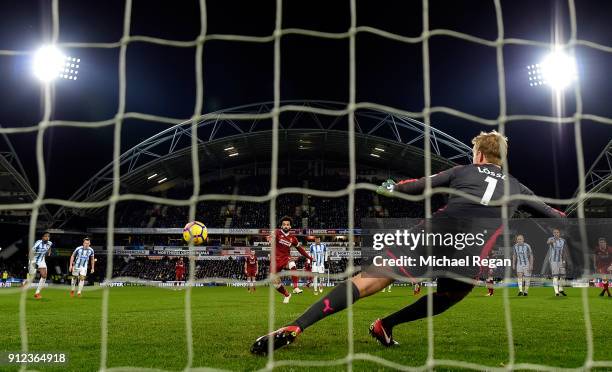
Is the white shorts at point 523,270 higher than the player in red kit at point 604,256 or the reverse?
the reverse

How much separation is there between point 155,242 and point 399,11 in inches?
942

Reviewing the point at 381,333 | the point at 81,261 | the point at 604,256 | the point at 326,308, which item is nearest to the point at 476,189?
the point at 326,308

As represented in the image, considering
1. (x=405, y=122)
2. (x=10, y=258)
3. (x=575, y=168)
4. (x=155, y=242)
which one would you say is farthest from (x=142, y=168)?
(x=575, y=168)

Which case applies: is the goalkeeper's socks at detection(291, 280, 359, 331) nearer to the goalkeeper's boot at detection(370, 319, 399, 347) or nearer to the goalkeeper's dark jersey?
the goalkeeper's boot at detection(370, 319, 399, 347)

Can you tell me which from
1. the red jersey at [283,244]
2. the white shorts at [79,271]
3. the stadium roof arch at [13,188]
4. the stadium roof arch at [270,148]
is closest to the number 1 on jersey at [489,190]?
the red jersey at [283,244]

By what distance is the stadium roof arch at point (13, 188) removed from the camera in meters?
29.8

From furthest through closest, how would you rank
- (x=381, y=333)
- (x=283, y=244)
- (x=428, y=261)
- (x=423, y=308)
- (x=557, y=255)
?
1. (x=557, y=255)
2. (x=283, y=244)
3. (x=381, y=333)
4. (x=423, y=308)
5. (x=428, y=261)

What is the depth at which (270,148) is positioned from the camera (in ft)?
119

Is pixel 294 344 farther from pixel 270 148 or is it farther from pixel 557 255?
pixel 270 148

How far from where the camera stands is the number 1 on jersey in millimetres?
3824

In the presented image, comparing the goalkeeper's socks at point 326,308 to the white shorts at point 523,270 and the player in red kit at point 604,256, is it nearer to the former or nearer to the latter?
the player in red kit at point 604,256

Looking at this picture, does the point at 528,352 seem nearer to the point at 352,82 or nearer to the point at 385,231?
the point at 385,231

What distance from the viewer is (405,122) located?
3266 cm

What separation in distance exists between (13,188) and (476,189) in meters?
33.9
